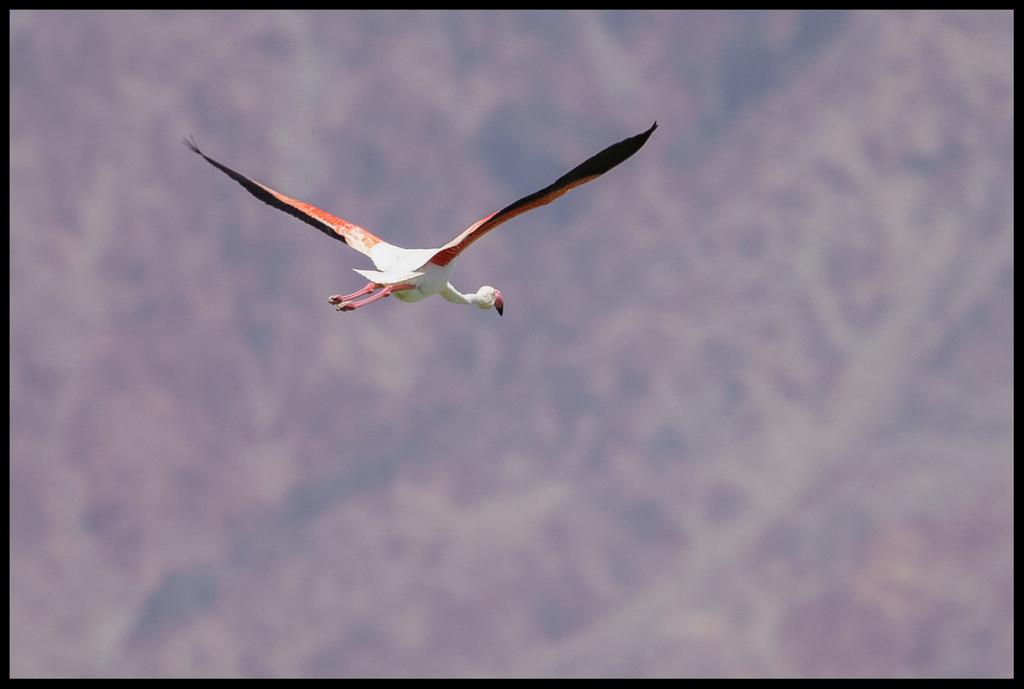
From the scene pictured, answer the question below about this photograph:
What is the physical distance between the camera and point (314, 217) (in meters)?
26.1

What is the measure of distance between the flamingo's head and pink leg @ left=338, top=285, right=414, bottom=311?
1.72m

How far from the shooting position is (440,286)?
77.4 ft

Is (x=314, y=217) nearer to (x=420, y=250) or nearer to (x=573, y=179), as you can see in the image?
(x=420, y=250)

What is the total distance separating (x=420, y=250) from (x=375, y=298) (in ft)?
5.13

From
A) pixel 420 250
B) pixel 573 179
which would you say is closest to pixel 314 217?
pixel 420 250

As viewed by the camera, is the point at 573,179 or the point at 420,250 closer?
the point at 573,179

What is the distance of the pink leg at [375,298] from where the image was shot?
74.1 feet

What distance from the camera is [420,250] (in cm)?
2400

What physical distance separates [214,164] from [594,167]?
7.22 meters

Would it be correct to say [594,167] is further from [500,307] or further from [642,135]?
[500,307]

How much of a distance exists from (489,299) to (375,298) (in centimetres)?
253

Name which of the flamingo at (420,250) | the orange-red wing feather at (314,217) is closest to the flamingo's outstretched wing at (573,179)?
the flamingo at (420,250)

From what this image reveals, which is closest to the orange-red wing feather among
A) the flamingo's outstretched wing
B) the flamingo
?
the flamingo

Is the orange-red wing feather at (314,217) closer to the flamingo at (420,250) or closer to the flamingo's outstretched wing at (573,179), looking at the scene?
the flamingo at (420,250)
